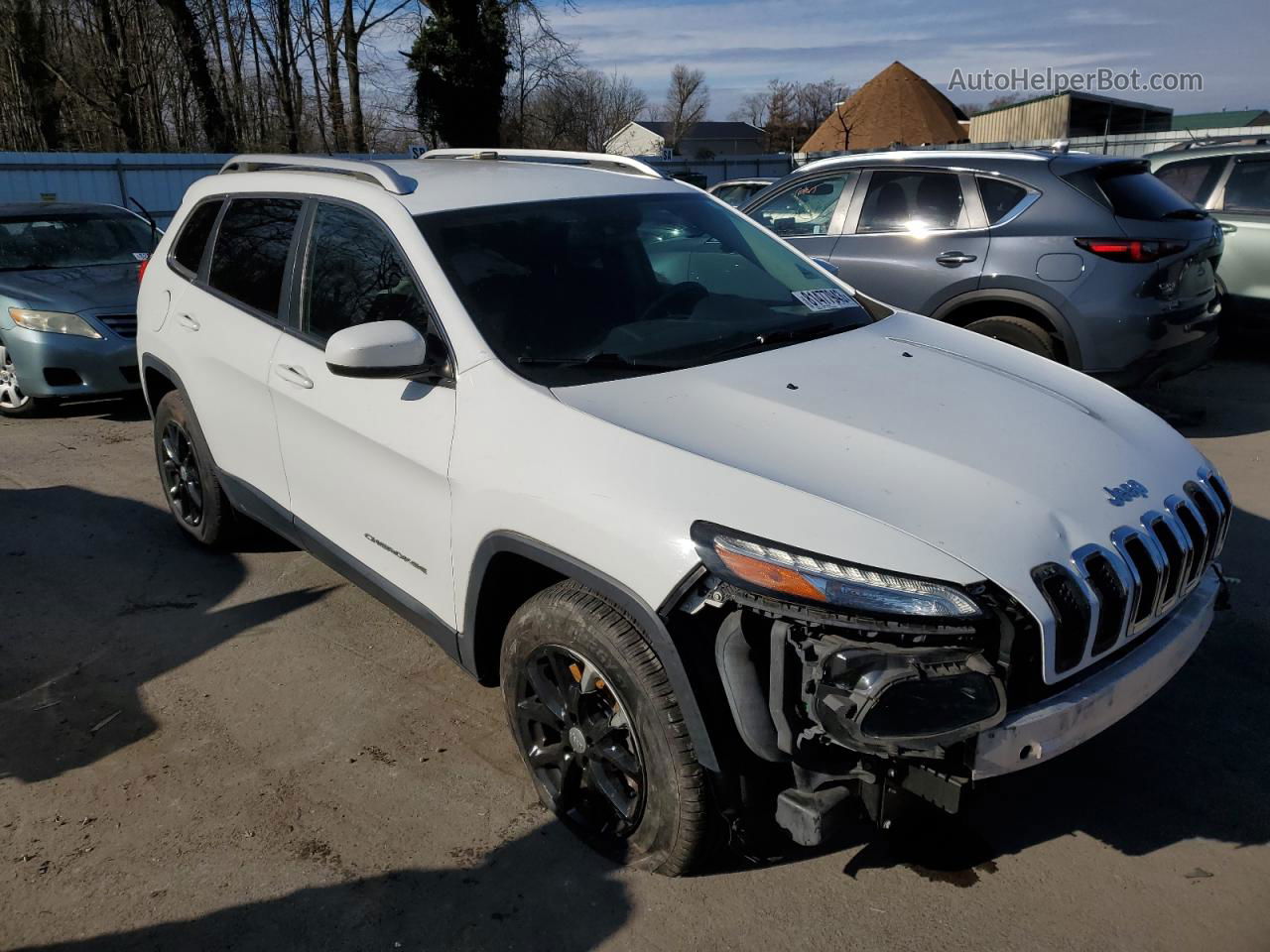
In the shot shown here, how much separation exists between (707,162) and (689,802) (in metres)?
26.1

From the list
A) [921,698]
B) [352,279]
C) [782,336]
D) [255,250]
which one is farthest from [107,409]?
[921,698]

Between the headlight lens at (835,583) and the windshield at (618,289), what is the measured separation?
865 mm

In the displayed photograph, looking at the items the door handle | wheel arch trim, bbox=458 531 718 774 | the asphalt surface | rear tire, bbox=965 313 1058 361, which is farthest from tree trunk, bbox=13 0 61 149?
wheel arch trim, bbox=458 531 718 774

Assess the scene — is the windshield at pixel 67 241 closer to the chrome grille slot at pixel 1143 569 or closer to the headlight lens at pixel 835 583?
the headlight lens at pixel 835 583

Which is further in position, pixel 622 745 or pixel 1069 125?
pixel 1069 125

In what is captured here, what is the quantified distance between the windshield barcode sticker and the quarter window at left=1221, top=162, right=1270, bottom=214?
21.1 ft

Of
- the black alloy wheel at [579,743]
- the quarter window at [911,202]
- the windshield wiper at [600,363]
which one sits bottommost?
the black alloy wheel at [579,743]

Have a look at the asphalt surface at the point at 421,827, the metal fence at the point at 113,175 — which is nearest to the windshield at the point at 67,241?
the asphalt surface at the point at 421,827

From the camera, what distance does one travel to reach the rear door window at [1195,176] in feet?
28.1

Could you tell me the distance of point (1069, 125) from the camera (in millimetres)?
34219

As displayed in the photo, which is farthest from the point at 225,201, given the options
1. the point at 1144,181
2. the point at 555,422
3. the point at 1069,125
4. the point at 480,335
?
the point at 1069,125

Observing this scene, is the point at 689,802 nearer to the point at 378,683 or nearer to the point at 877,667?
the point at 877,667

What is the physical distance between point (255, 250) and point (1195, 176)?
26.8ft

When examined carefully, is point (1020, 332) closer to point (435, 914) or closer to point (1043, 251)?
point (1043, 251)
